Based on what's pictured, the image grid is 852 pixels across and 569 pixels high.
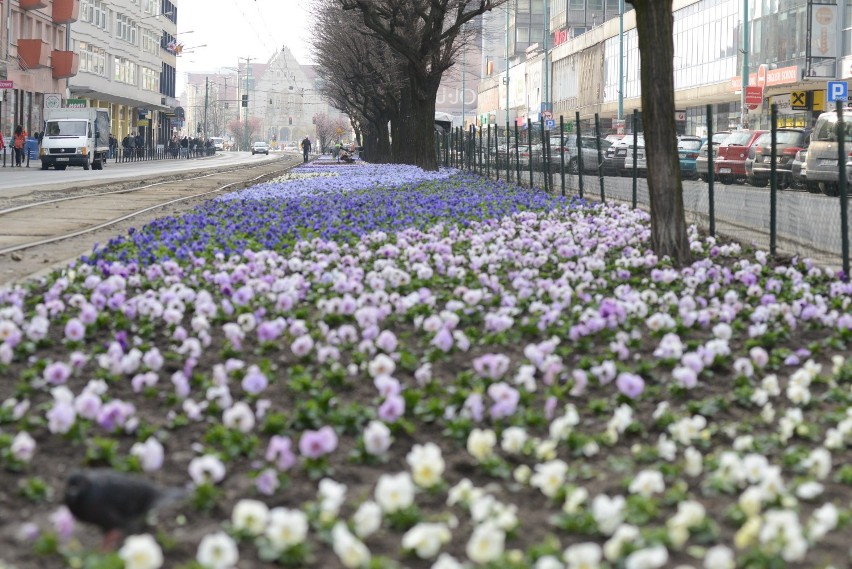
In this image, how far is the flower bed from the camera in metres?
3.88

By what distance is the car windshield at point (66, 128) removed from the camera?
57.5 m

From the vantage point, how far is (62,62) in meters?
73.8

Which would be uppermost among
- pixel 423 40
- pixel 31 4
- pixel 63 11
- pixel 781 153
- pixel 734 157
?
pixel 63 11

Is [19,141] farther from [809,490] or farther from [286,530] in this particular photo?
[286,530]

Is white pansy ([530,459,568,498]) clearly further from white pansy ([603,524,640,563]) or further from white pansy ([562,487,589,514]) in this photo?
white pansy ([603,524,640,563])

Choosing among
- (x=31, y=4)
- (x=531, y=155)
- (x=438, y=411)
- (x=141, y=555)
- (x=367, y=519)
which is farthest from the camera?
(x=31, y=4)

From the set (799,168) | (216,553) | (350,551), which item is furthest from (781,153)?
(216,553)

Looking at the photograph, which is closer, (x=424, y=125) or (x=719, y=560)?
(x=719, y=560)

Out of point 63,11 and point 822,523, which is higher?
point 63,11

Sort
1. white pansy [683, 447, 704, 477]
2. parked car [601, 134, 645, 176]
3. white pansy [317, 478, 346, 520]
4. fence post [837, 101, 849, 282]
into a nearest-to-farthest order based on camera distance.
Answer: white pansy [317, 478, 346, 520]
white pansy [683, 447, 704, 477]
fence post [837, 101, 849, 282]
parked car [601, 134, 645, 176]

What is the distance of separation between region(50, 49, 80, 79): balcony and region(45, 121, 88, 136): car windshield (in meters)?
16.5

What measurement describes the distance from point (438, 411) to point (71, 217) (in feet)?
51.8

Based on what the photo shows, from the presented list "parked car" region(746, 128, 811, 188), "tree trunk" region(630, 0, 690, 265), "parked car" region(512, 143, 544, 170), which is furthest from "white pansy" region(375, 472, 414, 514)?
"parked car" region(746, 128, 811, 188)

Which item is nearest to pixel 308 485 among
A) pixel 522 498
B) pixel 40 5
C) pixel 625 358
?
pixel 522 498
